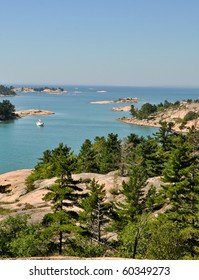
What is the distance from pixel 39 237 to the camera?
30531 millimetres

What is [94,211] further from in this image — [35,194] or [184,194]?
[35,194]

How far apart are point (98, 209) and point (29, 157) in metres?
88.8

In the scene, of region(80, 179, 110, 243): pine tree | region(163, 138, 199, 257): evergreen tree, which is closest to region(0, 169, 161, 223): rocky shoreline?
region(80, 179, 110, 243): pine tree

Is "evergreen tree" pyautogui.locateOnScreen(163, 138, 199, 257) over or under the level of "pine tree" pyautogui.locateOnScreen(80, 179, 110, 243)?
over

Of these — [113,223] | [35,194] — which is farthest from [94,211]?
[35,194]

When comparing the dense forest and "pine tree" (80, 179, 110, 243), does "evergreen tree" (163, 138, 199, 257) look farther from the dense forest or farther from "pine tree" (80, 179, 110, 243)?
"pine tree" (80, 179, 110, 243)

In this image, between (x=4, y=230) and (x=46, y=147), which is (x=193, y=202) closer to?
(x=4, y=230)

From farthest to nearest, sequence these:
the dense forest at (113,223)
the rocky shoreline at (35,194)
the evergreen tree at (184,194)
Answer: the rocky shoreline at (35,194), the evergreen tree at (184,194), the dense forest at (113,223)

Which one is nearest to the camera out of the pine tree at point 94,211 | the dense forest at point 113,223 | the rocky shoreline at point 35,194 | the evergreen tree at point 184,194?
the dense forest at point 113,223

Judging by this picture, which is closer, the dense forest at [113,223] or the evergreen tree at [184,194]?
the dense forest at [113,223]

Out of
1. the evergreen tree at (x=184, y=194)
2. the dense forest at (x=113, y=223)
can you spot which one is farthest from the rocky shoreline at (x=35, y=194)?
the evergreen tree at (x=184, y=194)

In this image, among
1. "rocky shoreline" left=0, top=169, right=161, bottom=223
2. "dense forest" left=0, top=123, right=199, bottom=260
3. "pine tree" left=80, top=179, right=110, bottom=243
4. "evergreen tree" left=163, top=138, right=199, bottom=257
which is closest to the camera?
"dense forest" left=0, top=123, right=199, bottom=260

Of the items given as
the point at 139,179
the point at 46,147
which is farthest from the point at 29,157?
the point at 139,179

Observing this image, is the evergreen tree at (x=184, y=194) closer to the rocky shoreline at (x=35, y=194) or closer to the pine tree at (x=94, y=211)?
the pine tree at (x=94, y=211)
